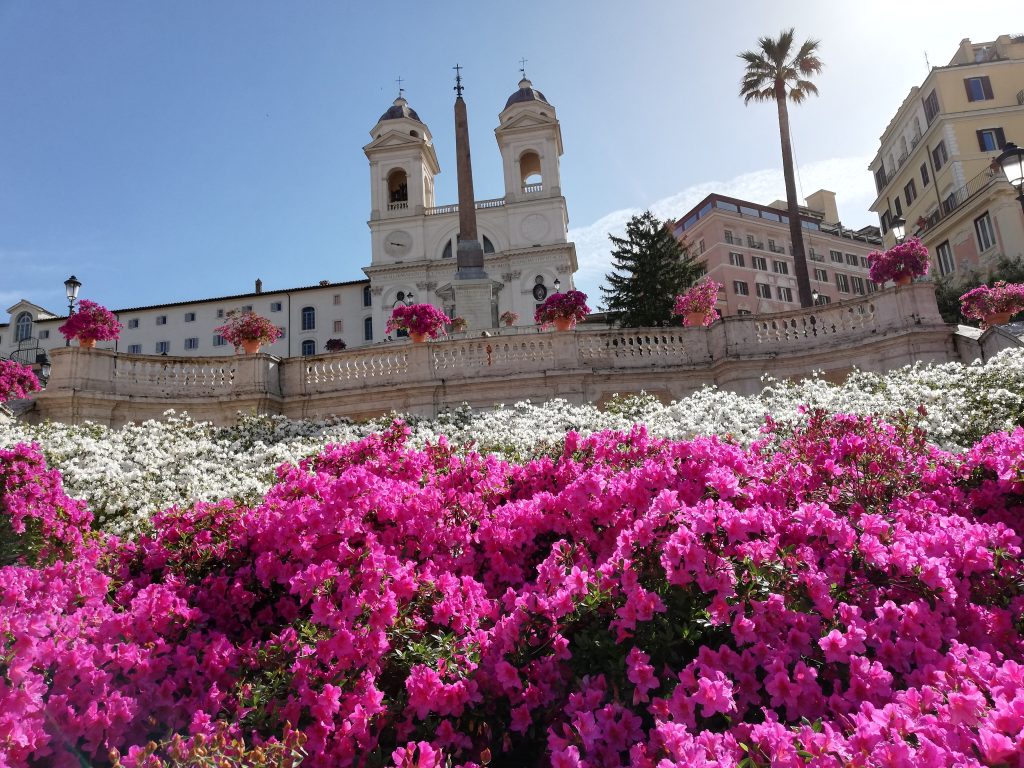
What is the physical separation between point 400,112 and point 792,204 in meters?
49.4

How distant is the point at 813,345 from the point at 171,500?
42.1 ft

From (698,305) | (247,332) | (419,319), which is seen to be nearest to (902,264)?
(698,305)

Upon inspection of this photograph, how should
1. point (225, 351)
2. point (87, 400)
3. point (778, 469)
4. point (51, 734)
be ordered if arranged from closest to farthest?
point (51, 734) < point (778, 469) < point (87, 400) < point (225, 351)

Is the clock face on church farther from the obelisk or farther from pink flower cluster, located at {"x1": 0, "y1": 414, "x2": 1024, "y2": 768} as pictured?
pink flower cluster, located at {"x1": 0, "y1": 414, "x2": 1024, "y2": 768}

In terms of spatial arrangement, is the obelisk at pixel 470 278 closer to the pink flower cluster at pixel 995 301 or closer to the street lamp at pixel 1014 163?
the pink flower cluster at pixel 995 301

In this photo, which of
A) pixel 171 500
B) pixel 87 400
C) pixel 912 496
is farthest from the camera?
pixel 87 400

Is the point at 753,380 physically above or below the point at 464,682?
above

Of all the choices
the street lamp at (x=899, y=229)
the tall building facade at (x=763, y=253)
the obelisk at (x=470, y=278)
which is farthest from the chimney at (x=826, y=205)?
the street lamp at (x=899, y=229)

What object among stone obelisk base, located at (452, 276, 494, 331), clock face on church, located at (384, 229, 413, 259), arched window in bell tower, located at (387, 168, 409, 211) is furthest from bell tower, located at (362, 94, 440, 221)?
stone obelisk base, located at (452, 276, 494, 331)

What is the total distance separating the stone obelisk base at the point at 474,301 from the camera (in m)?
28.3

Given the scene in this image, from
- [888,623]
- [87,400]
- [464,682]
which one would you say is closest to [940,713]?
[888,623]

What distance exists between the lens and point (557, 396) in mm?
14789

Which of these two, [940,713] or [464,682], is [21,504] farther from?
[940,713]

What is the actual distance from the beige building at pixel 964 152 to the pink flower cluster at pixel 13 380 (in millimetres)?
40563
